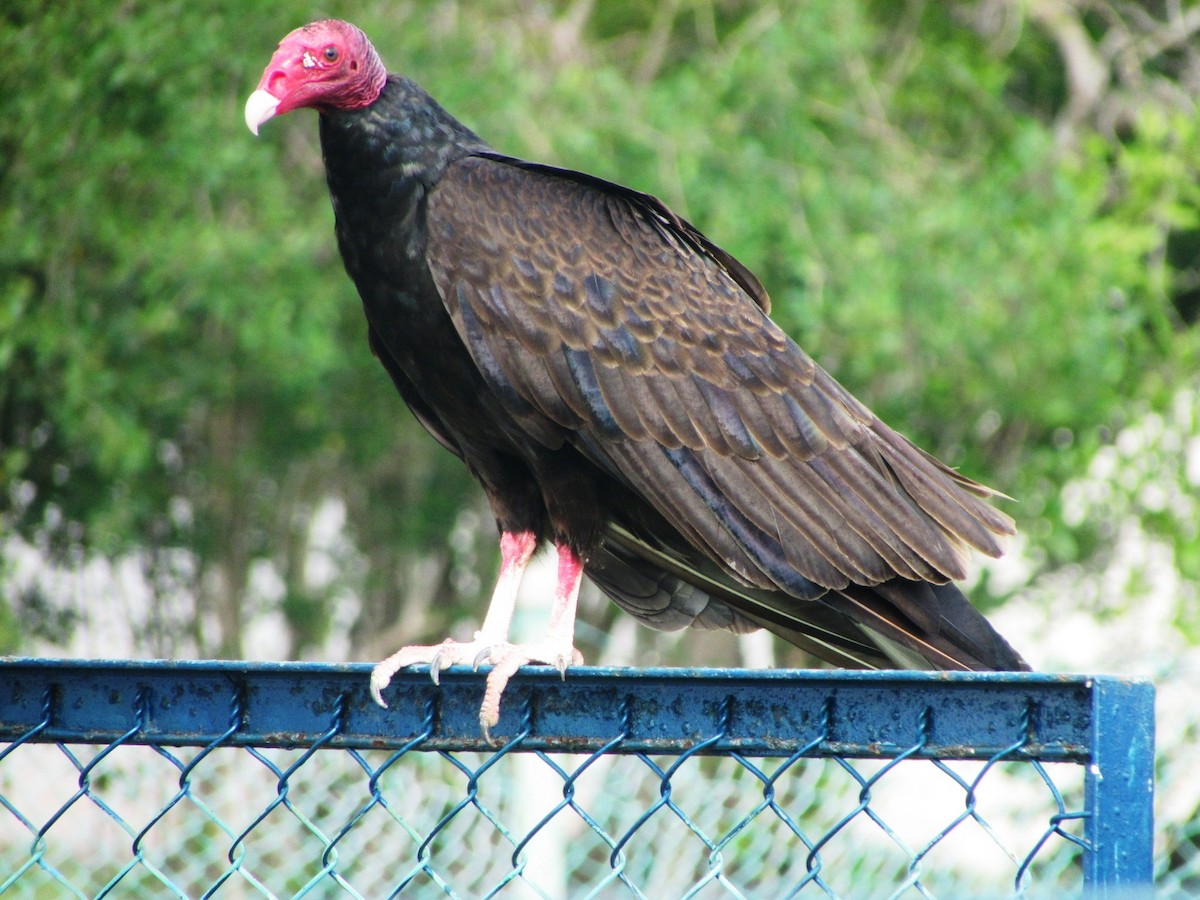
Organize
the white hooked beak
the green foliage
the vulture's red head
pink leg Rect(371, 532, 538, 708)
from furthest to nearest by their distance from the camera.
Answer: the green foliage < the vulture's red head < the white hooked beak < pink leg Rect(371, 532, 538, 708)

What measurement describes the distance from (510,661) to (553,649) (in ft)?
1.21

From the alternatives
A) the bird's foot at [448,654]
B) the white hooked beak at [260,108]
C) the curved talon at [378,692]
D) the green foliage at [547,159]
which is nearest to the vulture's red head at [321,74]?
the white hooked beak at [260,108]

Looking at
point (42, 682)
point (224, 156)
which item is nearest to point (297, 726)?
point (42, 682)

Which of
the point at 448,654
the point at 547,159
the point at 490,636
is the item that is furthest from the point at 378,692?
the point at 547,159

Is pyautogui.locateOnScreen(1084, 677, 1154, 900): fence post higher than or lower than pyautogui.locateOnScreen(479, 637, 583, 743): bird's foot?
higher

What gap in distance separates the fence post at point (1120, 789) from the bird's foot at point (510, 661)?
571 mm

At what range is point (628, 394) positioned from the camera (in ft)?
8.18

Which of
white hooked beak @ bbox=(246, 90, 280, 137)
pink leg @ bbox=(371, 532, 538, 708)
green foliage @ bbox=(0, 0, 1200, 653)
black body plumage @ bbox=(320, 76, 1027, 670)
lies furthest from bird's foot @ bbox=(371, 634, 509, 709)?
green foliage @ bbox=(0, 0, 1200, 653)

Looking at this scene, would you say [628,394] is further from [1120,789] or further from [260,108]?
[1120,789]

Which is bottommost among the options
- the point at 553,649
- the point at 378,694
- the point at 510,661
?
the point at 553,649

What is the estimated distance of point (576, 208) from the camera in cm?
264

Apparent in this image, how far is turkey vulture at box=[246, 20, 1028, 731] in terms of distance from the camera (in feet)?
7.72

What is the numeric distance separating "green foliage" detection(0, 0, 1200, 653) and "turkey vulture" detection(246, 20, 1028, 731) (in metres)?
1.77

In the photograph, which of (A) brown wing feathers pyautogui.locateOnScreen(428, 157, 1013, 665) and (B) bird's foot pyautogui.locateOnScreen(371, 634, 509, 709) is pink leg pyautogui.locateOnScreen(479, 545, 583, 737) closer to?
(B) bird's foot pyautogui.locateOnScreen(371, 634, 509, 709)
